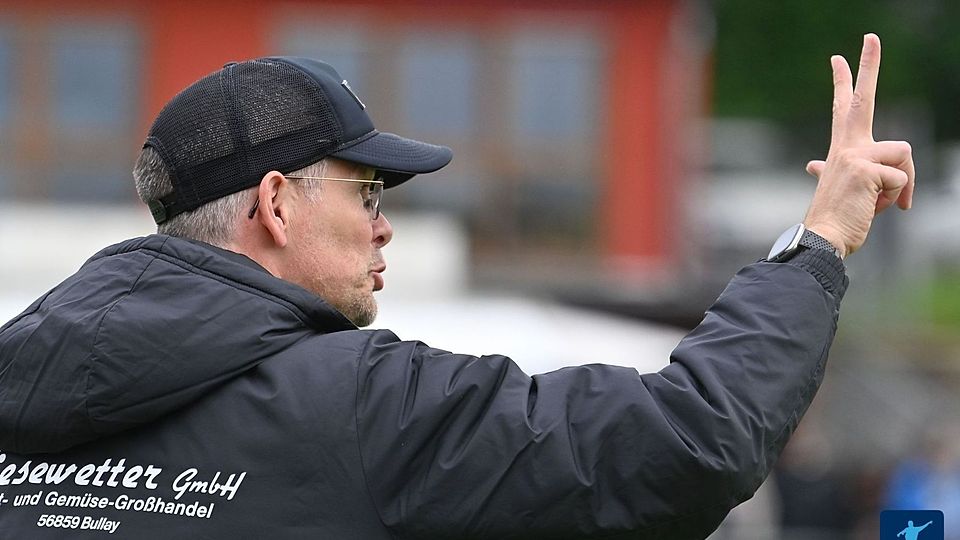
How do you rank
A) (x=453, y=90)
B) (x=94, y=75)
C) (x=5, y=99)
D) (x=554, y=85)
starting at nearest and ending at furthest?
(x=5, y=99) < (x=94, y=75) < (x=453, y=90) < (x=554, y=85)

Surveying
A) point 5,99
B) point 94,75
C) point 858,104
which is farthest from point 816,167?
point 5,99

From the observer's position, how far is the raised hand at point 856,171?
2.36 m

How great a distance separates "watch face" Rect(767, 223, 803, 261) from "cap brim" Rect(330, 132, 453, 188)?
656mm

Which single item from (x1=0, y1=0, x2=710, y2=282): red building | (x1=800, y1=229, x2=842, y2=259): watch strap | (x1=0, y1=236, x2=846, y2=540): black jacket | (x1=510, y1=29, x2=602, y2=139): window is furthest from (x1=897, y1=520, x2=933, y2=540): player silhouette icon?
(x1=510, y1=29, x2=602, y2=139): window

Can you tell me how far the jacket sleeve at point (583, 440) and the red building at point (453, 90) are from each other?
12794 mm

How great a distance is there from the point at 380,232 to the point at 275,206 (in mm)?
282

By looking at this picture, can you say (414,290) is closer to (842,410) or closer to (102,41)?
(102,41)

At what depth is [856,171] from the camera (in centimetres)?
237

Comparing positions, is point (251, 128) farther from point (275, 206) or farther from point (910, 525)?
point (910, 525)

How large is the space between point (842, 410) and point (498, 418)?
15.9 meters

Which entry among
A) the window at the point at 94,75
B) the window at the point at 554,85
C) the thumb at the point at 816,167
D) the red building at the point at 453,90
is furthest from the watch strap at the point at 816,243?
the window at the point at 94,75

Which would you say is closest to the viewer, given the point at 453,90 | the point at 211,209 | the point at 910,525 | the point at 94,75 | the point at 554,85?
the point at 211,209

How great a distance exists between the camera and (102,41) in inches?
595

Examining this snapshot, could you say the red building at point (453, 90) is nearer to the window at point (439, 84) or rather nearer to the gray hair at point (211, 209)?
the window at point (439, 84)
